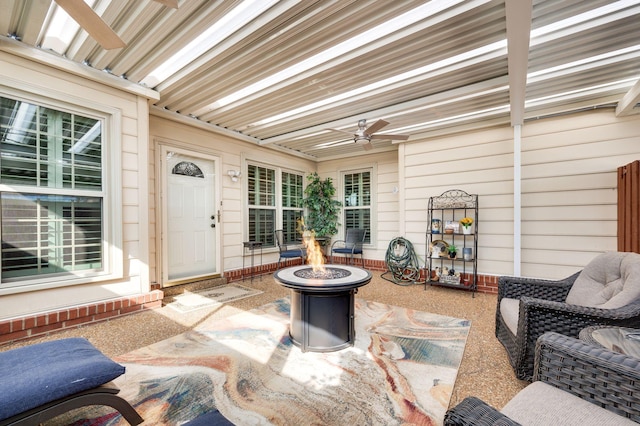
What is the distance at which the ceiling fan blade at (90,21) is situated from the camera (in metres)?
1.42

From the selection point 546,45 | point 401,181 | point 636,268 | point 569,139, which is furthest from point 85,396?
point 569,139

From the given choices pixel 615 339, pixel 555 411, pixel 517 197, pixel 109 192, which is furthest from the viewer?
pixel 517 197

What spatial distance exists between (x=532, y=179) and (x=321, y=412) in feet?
14.2

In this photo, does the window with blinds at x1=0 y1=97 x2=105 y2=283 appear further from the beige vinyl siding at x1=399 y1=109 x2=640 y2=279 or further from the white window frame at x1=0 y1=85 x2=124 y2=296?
the beige vinyl siding at x1=399 y1=109 x2=640 y2=279

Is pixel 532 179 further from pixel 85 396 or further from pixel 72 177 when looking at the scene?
pixel 72 177

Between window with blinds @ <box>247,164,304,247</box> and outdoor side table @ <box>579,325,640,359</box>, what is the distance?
4.83 metres

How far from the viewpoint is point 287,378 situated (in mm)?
1968

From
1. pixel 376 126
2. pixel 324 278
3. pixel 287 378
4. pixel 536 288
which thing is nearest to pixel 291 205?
pixel 376 126

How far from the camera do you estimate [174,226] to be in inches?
166

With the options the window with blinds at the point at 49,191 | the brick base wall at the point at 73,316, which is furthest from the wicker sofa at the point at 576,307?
the window with blinds at the point at 49,191

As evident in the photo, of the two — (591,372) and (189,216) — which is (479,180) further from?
(189,216)

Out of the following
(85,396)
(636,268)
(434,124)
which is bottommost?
(85,396)

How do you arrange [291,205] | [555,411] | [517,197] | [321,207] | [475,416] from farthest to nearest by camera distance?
[321,207] → [291,205] → [517,197] → [555,411] → [475,416]

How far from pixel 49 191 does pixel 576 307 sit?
4.53 m
